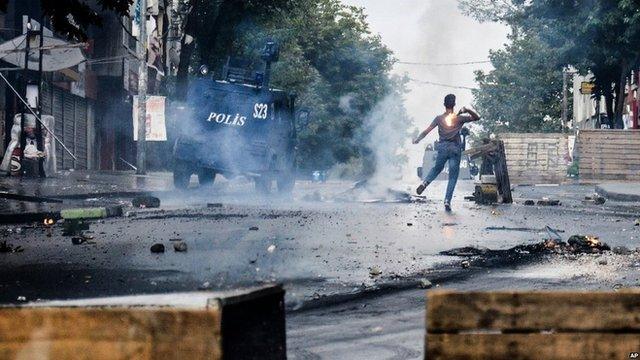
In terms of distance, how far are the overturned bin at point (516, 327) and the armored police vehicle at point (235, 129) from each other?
1748 cm

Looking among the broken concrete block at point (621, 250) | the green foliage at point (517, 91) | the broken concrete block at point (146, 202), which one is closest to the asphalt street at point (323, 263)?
the broken concrete block at point (621, 250)

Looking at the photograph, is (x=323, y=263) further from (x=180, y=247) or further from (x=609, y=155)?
(x=609, y=155)

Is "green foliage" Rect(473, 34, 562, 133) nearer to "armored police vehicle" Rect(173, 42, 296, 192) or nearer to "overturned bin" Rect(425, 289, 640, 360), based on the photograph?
"armored police vehicle" Rect(173, 42, 296, 192)

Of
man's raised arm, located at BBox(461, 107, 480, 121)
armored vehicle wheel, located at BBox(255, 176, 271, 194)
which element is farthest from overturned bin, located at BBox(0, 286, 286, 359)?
armored vehicle wheel, located at BBox(255, 176, 271, 194)

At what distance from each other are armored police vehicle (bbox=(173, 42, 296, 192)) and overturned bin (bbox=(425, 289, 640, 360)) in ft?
57.4

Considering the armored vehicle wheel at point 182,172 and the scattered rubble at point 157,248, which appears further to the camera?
the armored vehicle wheel at point 182,172

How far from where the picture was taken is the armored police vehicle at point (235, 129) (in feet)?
66.3

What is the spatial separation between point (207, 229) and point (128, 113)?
35052 mm

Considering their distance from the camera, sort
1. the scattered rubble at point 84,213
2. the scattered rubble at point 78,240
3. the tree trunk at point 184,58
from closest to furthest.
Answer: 1. the scattered rubble at point 78,240
2. the scattered rubble at point 84,213
3. the tree trunk at point 184,58

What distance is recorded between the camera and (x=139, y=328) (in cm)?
272

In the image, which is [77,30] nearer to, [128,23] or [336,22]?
[128,23]

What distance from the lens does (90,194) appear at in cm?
1834

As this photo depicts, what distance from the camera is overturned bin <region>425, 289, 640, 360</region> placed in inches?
114

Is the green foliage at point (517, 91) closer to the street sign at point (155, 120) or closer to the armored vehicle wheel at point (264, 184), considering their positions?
the street sign at point (155, 120)
